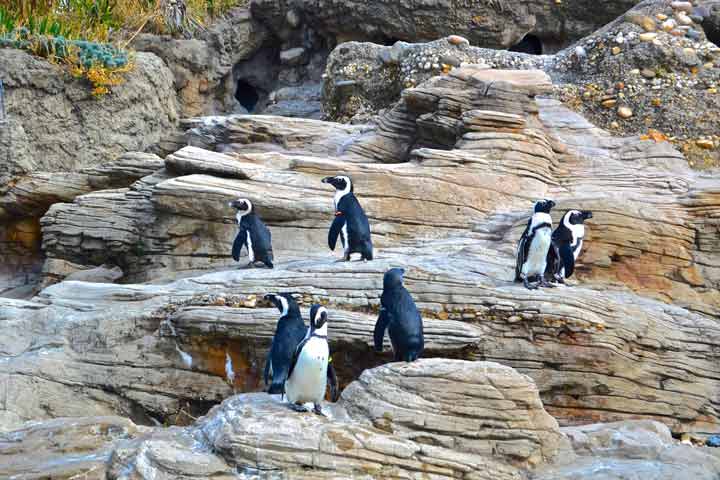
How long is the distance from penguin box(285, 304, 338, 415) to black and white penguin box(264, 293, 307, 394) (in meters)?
0.73

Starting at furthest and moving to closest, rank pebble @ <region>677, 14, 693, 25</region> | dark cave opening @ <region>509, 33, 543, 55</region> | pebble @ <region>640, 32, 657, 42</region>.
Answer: dark cave opening @ <region>509, 33, 543, 55</region>, pebble @ <region>677, 14, 693, 25</region>, pebble @ <region>640, 32, 657, 42</region>

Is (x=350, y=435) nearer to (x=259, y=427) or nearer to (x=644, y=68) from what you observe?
(x=259, y=427)

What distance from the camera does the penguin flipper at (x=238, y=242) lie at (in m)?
11.2

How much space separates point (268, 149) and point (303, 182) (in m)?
2.29

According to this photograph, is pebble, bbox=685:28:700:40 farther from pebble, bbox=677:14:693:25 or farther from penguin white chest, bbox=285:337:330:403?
penguin white chest, bbox=285:337:330:403

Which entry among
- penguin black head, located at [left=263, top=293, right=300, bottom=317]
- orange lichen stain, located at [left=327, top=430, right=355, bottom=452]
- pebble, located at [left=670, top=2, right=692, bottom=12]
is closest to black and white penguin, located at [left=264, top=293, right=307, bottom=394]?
penguin black head, located at [left=263, top=293, right=300, bottom=317]

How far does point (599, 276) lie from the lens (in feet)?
36.8

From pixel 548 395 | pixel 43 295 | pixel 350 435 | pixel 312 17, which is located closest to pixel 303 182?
pixel 43 295

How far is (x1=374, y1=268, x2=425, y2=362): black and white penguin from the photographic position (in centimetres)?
812

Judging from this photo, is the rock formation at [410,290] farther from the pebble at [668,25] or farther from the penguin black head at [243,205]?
Result: the penguin black head at [243,205]

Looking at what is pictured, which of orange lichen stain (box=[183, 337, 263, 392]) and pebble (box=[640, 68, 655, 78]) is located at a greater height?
pebble (box=[640, 68, 655, 78])

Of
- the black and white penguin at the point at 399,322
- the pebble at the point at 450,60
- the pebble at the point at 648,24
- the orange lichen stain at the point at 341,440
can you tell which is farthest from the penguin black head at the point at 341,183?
the pebble at the point at 648,24

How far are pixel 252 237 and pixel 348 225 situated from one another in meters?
1.12

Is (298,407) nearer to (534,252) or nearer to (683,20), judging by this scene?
(534,252)
